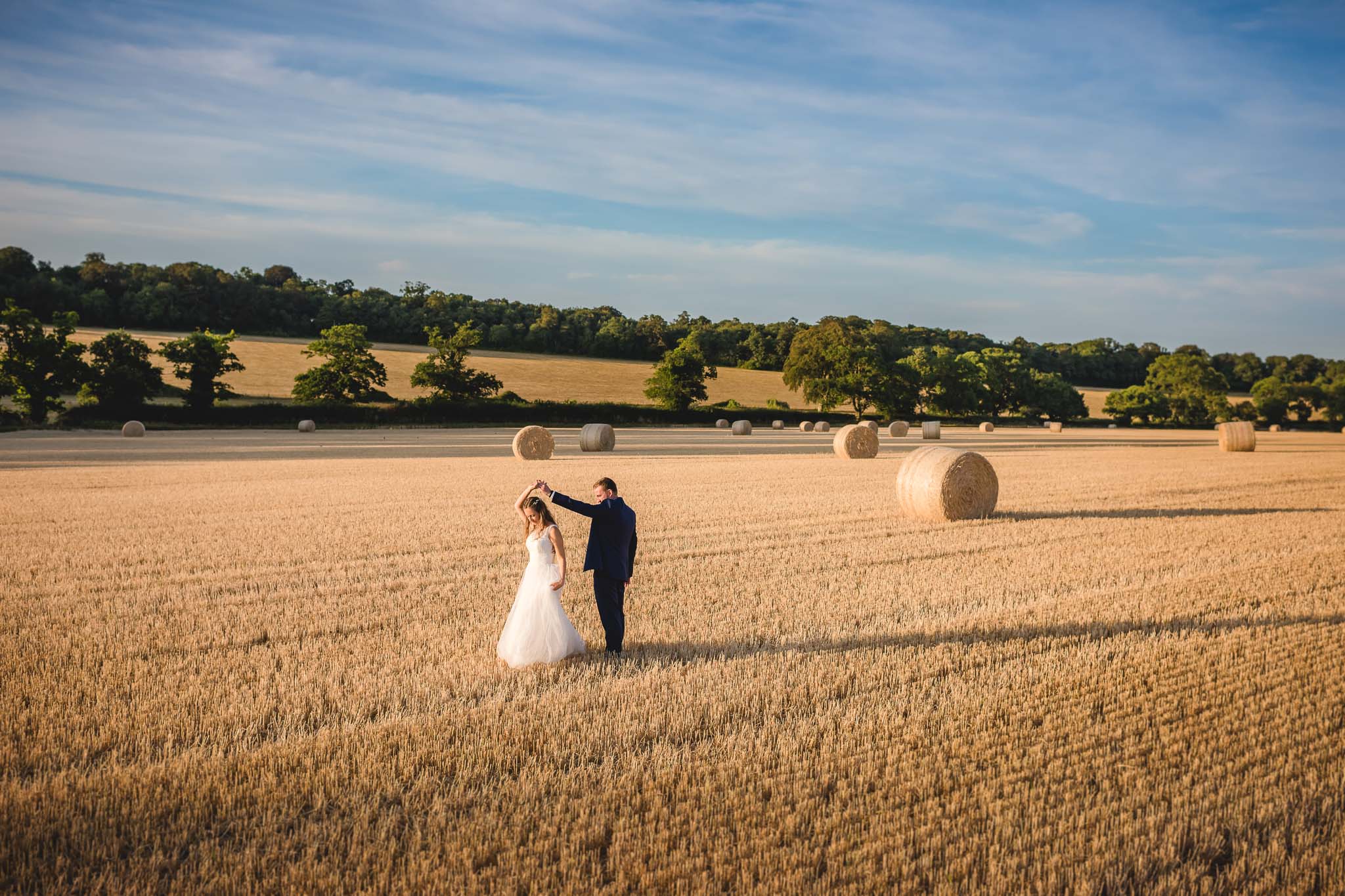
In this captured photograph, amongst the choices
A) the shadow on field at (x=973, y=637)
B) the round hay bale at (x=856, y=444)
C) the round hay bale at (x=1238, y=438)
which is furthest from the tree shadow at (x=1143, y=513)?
the round hay bale at (x=1238, y=438)

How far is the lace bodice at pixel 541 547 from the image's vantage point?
23.5 feet

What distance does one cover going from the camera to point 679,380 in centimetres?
7825

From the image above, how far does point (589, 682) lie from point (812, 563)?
5.42m

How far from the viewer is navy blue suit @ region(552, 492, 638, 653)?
A: 738 centimetres

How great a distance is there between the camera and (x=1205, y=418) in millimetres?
106750

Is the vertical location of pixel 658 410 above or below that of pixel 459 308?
below

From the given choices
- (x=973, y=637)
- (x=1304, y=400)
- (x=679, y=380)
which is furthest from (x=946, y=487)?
(x=1304, y=400)

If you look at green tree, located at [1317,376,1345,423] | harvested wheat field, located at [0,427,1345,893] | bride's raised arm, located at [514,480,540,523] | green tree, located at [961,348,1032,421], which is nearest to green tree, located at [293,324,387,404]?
harvested wheat field, located at [0,427,1345,893]

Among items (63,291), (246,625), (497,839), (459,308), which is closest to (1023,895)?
(497,839)

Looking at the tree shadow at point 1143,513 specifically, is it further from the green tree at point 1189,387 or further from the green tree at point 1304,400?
the green tree at point 1304,400

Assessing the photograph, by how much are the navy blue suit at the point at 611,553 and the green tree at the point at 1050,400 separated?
343ft

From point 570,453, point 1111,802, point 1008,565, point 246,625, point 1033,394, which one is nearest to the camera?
point 1111,802

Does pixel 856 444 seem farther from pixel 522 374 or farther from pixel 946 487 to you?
pixel 522 374

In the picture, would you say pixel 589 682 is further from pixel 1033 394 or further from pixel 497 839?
pixel 1033 394
